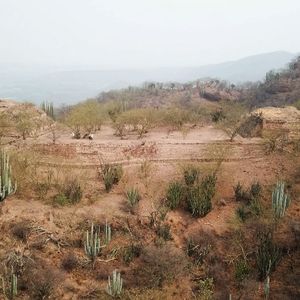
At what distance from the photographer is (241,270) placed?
44.4ft

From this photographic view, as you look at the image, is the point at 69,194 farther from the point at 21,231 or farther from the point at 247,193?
the point at 247,193

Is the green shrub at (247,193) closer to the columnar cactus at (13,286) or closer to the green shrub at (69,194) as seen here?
the green shrub at (69,194)

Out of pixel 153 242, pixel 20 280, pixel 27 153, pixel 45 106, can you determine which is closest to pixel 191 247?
pixel 153 242

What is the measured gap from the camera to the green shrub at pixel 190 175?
17438mm

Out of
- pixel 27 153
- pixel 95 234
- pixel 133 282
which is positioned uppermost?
pixel 27 153

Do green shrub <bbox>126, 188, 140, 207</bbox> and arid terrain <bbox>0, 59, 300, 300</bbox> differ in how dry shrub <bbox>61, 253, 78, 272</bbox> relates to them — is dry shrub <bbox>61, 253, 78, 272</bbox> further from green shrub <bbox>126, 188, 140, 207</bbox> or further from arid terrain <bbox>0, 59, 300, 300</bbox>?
green shrub <bbox>126, 188, 140, 207</bbox>

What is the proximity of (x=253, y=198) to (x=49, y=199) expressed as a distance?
768cm

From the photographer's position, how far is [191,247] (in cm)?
1443

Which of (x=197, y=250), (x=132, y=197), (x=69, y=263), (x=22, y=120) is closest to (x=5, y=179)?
(x=69, y=263)

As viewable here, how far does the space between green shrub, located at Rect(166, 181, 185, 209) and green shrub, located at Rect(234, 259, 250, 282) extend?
336 centimetres

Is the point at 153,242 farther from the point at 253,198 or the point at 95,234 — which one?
the point at 253,198

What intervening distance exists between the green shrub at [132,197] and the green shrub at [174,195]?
46.3 inches

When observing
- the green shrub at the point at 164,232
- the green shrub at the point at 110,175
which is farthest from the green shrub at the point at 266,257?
the green shrub at the point at 110,175

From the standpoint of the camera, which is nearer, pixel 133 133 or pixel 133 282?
pixel 133 282
